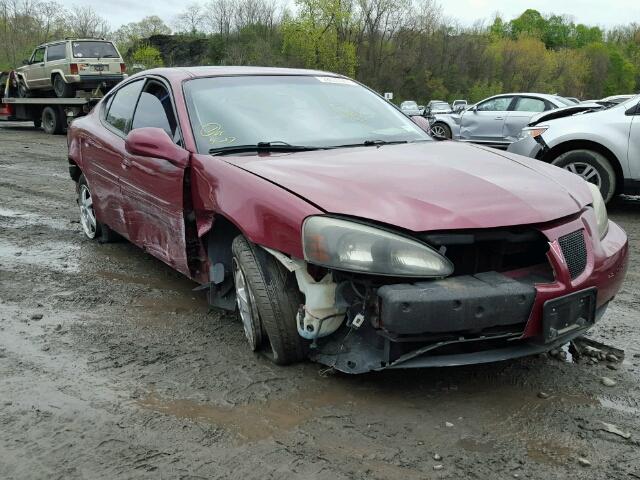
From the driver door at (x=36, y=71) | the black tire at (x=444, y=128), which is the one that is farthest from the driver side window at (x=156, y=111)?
the driver door at (x=36, y=71)

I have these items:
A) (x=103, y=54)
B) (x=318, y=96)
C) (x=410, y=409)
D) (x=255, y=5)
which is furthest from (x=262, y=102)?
(x=255, y=5)

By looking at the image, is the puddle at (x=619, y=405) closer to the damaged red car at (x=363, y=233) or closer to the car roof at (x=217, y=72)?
the damaged red car at (x=363, y=233)

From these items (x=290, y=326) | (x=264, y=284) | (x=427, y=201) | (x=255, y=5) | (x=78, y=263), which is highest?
(x=255, y=5)

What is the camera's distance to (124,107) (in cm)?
473

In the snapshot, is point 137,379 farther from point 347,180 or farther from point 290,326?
point 347,180

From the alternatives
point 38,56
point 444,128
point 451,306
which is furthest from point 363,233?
point 38,56

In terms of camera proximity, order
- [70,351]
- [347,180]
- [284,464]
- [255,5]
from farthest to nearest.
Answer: [255,5] → [70,351] → [347,180] → [284,464]

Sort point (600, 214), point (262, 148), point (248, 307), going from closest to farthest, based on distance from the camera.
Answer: point (248, 307)
point (600, 214)
point (262, 148)

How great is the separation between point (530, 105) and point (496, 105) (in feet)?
2.84

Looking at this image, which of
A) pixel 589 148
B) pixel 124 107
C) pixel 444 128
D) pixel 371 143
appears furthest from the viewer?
pixel 444 128

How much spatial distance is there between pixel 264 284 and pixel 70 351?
123 cm

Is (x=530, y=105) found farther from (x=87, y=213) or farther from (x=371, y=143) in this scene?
(x=371, y=143)

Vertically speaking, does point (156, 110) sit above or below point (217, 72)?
below

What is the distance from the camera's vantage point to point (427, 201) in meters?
2.61
